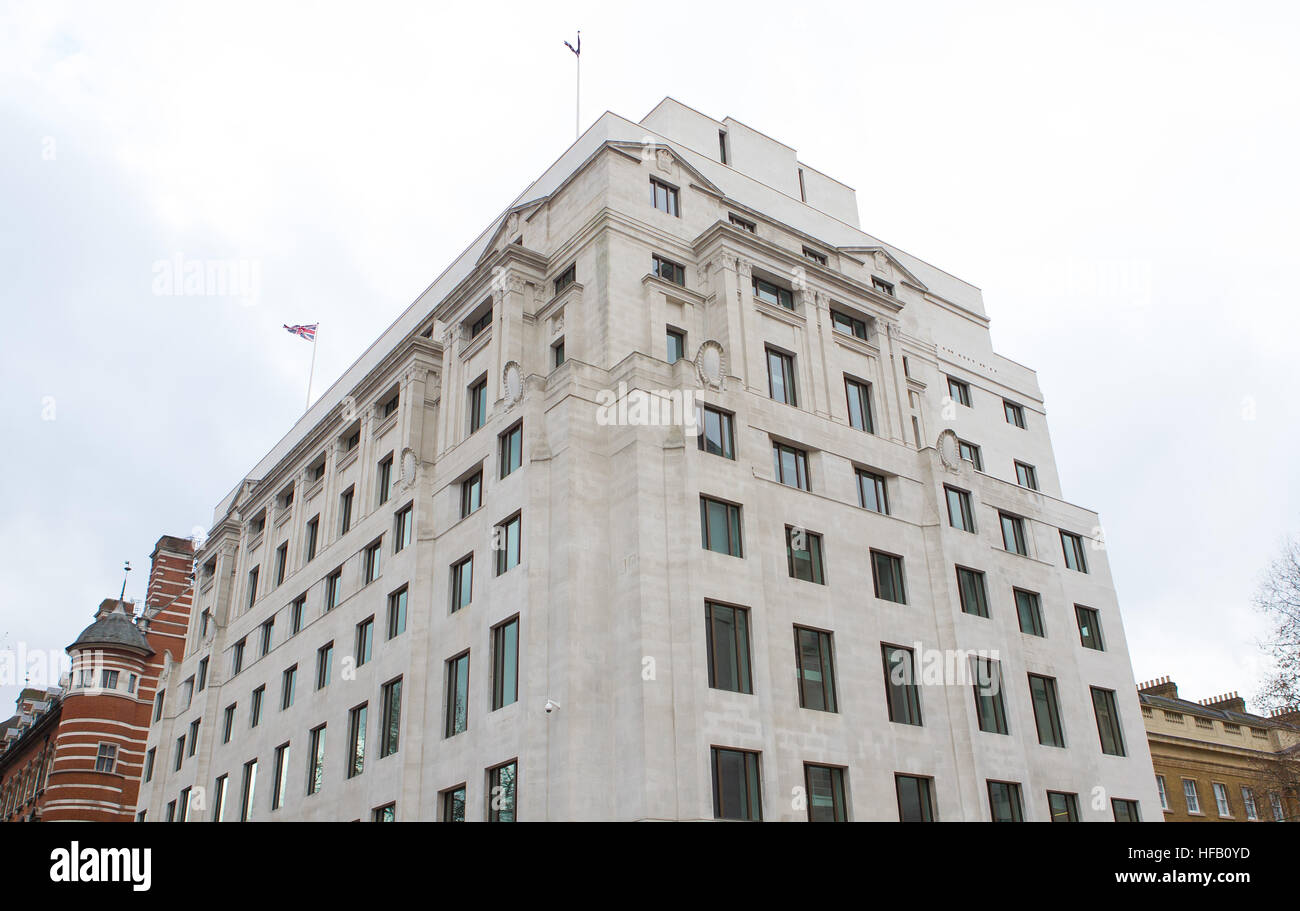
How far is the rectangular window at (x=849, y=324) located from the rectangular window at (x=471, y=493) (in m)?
18.0

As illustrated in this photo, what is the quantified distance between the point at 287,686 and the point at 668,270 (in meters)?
28.5

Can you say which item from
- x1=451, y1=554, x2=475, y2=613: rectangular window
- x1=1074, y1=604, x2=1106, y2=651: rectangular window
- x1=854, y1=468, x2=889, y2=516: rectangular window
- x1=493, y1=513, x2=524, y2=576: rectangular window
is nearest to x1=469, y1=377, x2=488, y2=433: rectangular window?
x1=451, y1=554, x2=475, y2=613: rectangular window

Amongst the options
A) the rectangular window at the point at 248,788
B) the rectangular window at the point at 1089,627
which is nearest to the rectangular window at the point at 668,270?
the rectangular window at the point at 1089,627

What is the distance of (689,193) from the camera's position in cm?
4838

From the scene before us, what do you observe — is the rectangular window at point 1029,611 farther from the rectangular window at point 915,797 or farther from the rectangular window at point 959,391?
the rectangular window at point 959,391

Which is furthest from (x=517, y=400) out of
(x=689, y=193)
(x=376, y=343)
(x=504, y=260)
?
(x=376, y=343)

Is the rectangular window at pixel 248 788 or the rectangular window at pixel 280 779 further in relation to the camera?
the rectangular window at pixel 248 788

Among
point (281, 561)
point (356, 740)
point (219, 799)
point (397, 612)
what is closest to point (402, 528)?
point (397, 612)

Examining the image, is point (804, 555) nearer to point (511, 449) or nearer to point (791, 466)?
point (791, 466)

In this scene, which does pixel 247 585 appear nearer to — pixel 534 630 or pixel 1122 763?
pixel 534 630

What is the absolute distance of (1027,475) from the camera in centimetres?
5653

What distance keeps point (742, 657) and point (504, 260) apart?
834 inches

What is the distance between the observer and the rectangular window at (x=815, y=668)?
37.4 meters

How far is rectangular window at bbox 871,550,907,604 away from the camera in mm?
42312
